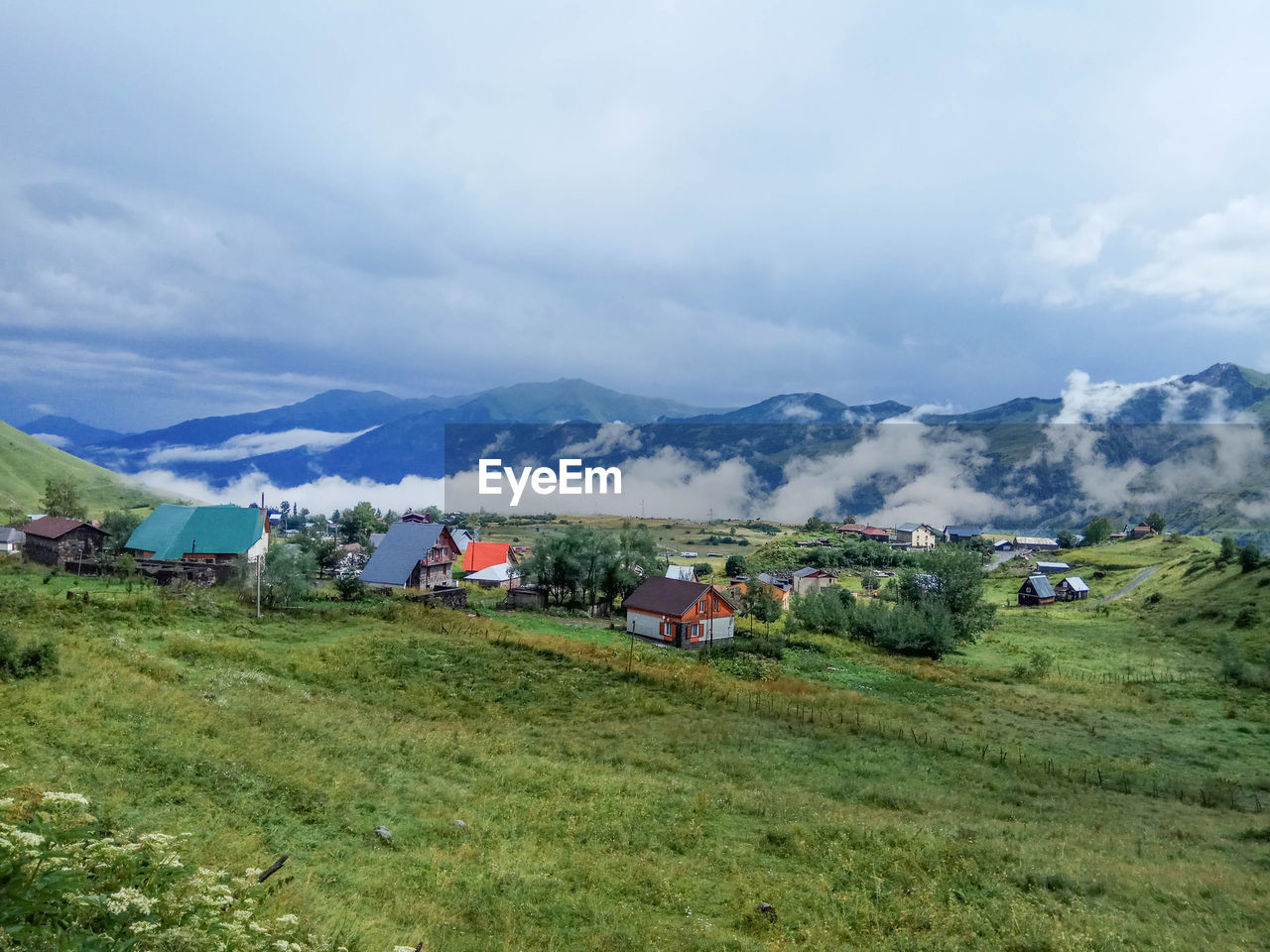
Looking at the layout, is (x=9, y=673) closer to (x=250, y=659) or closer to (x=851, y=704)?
(x=250, y=659)

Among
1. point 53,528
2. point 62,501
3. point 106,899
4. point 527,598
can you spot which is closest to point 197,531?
point 53,528

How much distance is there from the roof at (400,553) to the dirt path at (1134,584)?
95884 millimetres

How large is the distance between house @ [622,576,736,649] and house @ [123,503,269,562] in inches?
1410

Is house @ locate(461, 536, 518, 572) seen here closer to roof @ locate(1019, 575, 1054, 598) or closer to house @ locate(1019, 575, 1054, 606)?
house @ locate(1019, 575, 1054, 606)

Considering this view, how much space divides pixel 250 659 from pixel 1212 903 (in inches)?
1328

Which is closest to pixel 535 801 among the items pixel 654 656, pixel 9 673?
pixel 9 673

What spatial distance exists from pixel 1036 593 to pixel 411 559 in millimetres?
94267

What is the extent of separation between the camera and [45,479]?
16200 centimetres

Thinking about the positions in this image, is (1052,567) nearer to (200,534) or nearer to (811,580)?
(811,580)

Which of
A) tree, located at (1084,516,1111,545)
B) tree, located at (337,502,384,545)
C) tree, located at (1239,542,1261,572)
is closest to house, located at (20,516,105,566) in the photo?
tree, located at (337,502,384,545)

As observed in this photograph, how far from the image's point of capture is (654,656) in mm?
43875

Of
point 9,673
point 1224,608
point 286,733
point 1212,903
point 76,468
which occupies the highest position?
point 76,468

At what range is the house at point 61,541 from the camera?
2425 inches

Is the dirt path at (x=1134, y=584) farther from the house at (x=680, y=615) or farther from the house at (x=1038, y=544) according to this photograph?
the house at (x=680, y=615)
